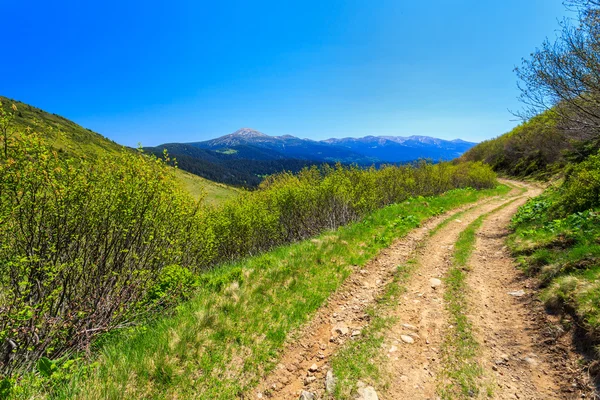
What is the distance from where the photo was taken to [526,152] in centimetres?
6538

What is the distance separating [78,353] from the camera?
6.05 meters

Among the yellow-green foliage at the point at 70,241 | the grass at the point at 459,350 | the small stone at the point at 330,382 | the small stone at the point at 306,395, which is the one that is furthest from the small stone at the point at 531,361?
the yellow-green foliage at the point at 70,241

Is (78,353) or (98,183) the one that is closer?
(78,353)

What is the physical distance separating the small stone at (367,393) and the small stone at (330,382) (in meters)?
0.50

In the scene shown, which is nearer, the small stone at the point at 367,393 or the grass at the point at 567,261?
the small stone at the point at 367,393

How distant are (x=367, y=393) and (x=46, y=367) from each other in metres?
5.83

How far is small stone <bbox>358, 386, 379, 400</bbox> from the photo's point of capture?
A: 4391mm

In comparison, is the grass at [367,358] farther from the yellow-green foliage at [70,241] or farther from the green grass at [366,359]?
the yellow-green foliage at [70,241]

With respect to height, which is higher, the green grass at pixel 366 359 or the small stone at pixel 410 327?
the small stone at pixel 410 327

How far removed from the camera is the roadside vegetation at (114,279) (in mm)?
5227

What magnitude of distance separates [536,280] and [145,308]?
1203 centimetres

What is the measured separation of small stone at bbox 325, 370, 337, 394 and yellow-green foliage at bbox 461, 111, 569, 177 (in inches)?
2244

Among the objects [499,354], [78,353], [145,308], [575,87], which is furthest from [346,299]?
[575,87]

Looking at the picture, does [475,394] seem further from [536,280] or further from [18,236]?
[18,236]
